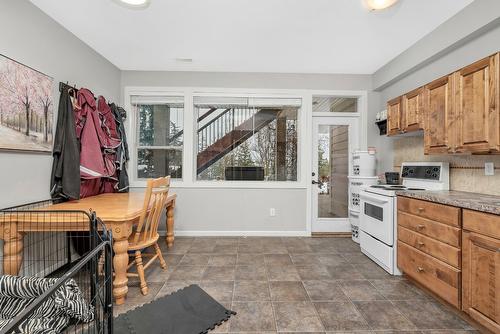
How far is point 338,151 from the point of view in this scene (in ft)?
12.7

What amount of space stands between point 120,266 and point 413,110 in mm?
3281

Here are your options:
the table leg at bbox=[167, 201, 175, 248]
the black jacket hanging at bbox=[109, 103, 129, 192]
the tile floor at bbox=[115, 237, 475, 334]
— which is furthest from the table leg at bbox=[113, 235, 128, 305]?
the black jacket hanging at bbox=[109, 103, 129, 192]

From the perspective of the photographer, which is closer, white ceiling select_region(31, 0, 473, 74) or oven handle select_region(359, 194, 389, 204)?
white ceiling select_region(31, 0, 473, 74)

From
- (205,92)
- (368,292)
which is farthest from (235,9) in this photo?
(368,292)

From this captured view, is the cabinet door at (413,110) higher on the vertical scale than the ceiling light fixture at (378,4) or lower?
lower

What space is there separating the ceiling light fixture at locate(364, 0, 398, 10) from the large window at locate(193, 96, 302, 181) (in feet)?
6.07

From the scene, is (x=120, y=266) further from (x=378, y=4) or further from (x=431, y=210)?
(x=378, y=4)

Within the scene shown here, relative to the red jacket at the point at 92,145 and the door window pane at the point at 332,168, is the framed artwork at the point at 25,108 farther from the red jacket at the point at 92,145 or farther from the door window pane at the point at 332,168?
Result: the door window pane at the point at 332,168

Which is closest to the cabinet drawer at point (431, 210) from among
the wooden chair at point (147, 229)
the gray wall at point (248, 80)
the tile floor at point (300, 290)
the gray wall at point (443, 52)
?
the tile floor at point (300, 290)

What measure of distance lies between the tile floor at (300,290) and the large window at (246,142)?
1152 mm

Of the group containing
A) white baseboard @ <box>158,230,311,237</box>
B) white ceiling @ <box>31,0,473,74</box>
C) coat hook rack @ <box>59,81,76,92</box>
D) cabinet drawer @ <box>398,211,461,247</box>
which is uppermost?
white ceiling @ <box>31,0,473,74</box>

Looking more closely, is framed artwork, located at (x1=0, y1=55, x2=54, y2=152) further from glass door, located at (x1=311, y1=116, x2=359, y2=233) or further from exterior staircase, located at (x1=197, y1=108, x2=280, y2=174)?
glass door, located at (x1=311, y1=116, x2=359, y2=233)

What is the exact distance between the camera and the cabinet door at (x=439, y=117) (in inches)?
84.7

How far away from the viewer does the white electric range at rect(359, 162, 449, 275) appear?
246 centimetres
